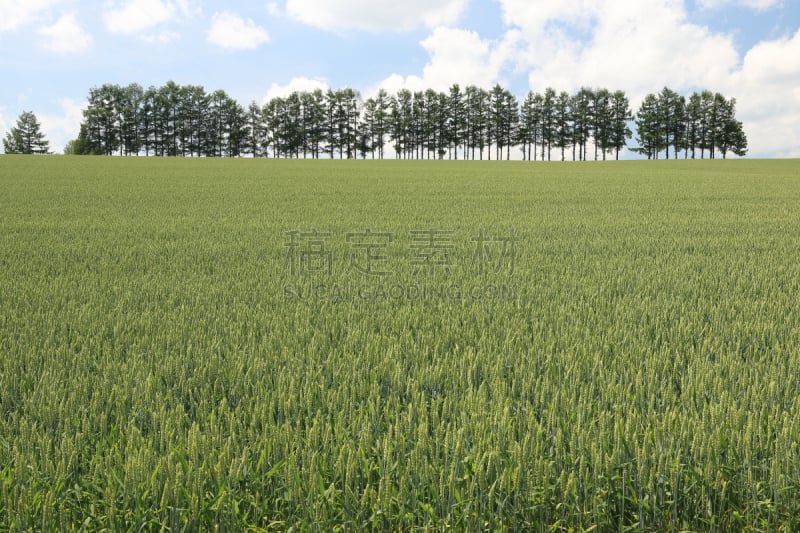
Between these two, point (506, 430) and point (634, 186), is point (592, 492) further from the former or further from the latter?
point (634, 186)

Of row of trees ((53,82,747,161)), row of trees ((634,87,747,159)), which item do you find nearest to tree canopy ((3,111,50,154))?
row of trees ((53,82,747,161))

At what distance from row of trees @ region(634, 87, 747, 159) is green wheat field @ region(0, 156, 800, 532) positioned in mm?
71340

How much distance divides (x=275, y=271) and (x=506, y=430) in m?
5.27

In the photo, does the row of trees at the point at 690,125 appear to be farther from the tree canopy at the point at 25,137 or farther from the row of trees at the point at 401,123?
the tree canopy at the point at 25,137

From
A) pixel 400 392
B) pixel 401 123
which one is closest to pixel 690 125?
pixel 401 123

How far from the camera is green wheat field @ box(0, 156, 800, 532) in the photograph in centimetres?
229

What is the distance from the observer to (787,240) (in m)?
10.1

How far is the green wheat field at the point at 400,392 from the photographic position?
229 centimetres

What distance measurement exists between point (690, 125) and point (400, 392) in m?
81.3

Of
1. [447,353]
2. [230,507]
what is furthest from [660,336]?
[230,507]

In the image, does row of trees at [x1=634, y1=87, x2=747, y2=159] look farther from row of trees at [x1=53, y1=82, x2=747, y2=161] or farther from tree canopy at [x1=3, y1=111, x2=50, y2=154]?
tree canopy at [x1=3, y1=111, x2=50, y2=154]

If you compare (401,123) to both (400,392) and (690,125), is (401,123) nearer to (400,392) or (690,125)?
(690,125)

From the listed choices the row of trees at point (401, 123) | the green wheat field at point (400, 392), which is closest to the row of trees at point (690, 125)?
the row of trees at point (401, 123)

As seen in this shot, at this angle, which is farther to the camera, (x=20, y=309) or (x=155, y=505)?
(x=20, y=309)
